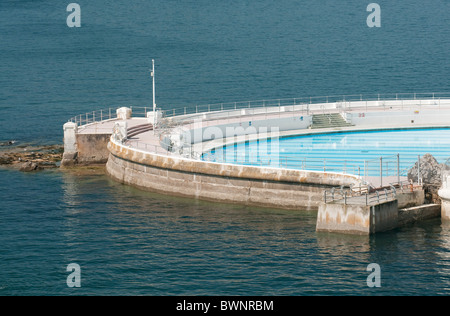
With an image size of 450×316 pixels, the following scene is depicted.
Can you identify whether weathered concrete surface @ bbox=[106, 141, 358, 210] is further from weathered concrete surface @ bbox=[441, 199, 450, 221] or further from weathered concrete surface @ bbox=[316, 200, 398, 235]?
weathered concrete surface @ bbox=[441, 199, 450, 221]

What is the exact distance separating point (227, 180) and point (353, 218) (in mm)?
8772

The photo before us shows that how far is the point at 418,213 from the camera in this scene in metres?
40.0

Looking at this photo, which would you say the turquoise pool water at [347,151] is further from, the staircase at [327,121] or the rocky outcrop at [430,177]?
the staircase at [327,121]

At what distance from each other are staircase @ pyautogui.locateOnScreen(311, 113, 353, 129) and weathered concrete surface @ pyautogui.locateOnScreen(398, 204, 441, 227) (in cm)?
1935

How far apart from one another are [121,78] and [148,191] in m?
45.3

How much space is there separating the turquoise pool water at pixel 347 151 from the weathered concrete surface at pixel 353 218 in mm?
5153

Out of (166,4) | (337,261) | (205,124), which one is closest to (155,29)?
(166,4)

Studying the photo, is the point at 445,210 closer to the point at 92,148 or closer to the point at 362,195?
the point at 362,195

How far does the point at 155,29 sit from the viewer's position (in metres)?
114

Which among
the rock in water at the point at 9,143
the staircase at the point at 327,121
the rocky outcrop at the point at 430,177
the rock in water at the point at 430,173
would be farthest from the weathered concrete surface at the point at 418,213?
the rock in water at the point at 9,143

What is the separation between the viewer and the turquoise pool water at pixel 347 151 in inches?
1841

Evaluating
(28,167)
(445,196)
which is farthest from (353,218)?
(28,167)
